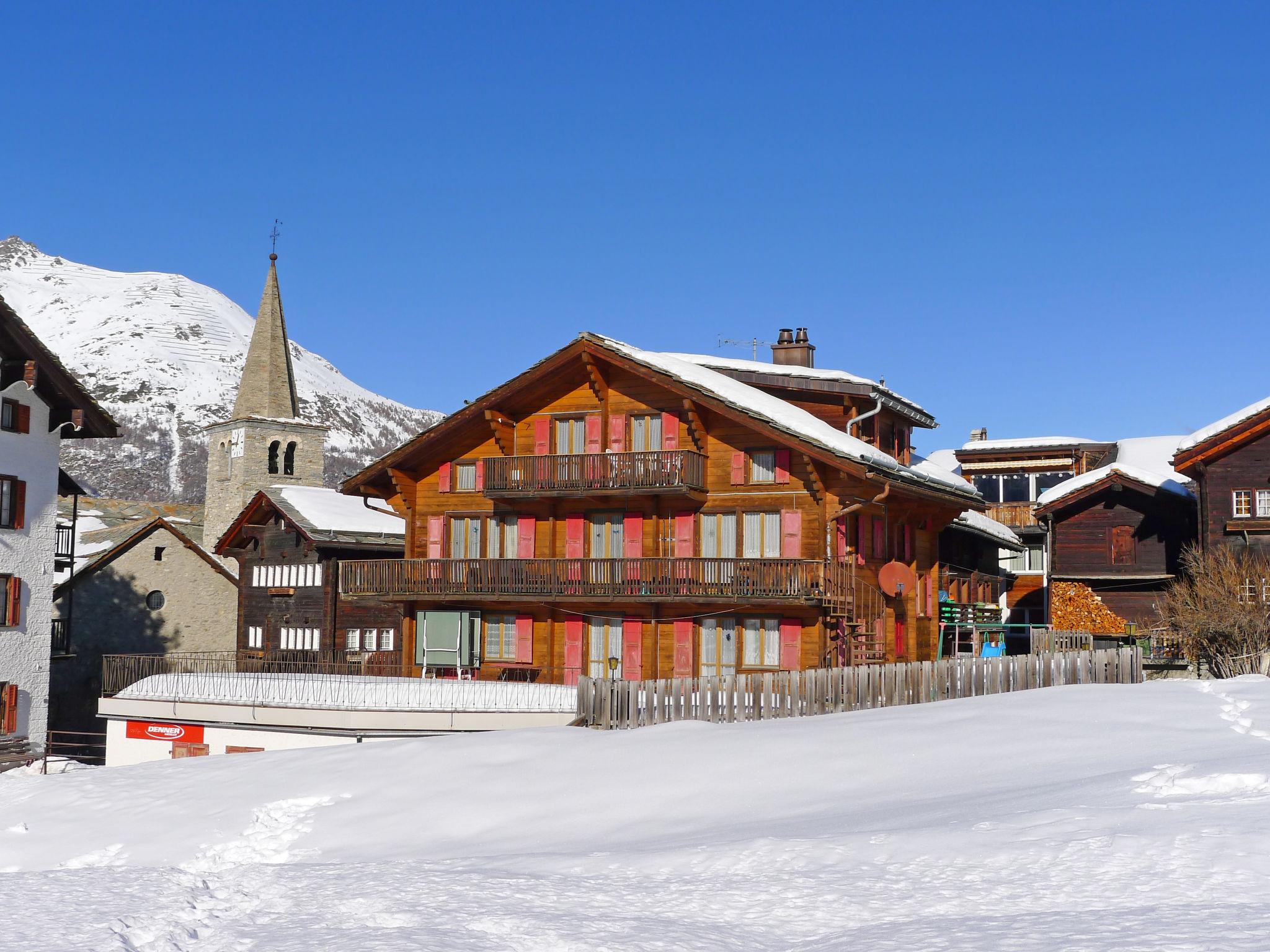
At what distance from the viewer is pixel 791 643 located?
30500mm

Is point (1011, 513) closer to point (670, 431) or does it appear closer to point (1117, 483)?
point (1117, 483)

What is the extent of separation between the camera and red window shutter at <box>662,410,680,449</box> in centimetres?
3225

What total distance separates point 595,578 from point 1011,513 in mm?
22909

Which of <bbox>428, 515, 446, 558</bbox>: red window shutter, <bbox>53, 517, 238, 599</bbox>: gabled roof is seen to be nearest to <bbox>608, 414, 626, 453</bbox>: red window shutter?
<bbox>428, 515, 446, 558</bbox>: red window shutter

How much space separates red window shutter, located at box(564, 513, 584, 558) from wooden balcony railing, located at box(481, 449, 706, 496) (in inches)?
54.9

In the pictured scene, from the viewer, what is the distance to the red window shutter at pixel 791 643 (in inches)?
1198

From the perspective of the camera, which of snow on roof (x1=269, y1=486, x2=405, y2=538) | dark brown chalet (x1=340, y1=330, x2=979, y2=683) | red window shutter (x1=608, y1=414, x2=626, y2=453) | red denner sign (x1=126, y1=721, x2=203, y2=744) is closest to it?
red denner sign (x1=126, y1=721, x2=203, y2=744)

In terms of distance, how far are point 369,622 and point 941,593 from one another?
1725 cm

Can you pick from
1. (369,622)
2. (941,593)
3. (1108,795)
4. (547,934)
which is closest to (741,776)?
(1108,795)

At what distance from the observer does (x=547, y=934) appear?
34.0ft

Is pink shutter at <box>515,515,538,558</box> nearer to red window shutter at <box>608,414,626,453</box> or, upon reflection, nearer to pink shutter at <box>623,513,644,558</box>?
pink shutter at <box>623,513,644,558</box>

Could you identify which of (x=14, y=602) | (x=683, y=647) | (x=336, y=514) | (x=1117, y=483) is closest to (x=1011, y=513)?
(x=1117, y=483)

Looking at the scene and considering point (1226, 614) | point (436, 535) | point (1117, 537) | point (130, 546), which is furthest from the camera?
point (130, 546)

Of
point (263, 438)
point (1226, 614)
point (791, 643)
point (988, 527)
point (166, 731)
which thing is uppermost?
point (263, 438)
